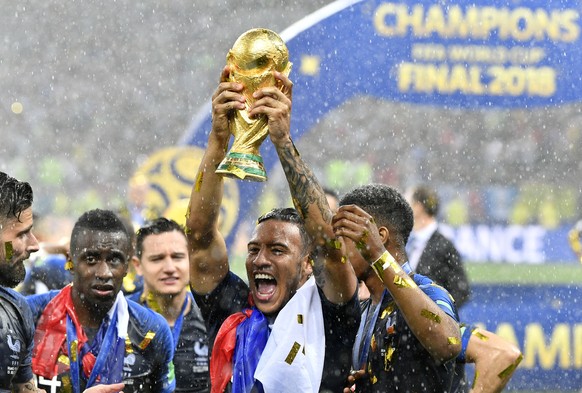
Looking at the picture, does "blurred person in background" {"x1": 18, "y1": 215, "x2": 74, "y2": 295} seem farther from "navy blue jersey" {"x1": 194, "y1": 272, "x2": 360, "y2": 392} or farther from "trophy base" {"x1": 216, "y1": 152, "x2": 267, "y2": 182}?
"trophy base" {"x1": 216, "y1": 152, "x2": 267, "y2": 182}

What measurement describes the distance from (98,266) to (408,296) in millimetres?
1718

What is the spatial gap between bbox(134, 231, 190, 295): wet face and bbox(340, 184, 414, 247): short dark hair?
2.20m

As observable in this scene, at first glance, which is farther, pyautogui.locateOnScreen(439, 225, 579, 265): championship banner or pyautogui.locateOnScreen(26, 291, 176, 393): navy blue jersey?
pyautogui.locateOnScreen(439, 225, 579, 265): championship banner

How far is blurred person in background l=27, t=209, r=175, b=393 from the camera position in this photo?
434 cm

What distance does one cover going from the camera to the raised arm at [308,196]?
3.38 m

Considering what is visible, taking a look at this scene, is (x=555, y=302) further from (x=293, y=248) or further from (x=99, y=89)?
(x=99, y=89)

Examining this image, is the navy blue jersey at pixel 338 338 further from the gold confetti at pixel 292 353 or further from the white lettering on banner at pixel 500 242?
the white lettering on banner at pixel 500 242

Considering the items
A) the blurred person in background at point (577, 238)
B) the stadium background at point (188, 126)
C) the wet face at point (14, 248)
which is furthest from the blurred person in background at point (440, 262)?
the wet face at point (14, 248)

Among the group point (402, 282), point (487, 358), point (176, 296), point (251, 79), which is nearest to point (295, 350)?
point (402, 282)

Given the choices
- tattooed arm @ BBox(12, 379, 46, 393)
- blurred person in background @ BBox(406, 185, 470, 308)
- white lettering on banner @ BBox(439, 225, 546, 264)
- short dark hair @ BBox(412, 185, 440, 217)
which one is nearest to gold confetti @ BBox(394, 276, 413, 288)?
tattooed arm @ BBox(12, 379, 46, 393)

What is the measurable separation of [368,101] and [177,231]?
387 inches

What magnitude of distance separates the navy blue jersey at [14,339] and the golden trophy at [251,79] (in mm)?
1010

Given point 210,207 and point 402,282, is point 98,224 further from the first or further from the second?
point 402,282

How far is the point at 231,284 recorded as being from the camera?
12.7ft
